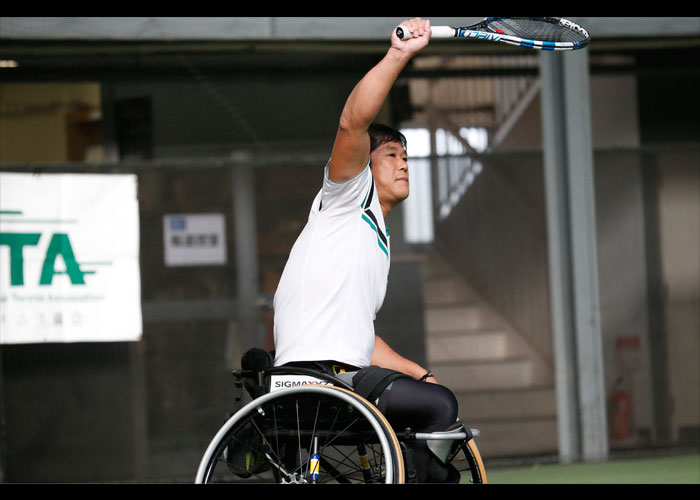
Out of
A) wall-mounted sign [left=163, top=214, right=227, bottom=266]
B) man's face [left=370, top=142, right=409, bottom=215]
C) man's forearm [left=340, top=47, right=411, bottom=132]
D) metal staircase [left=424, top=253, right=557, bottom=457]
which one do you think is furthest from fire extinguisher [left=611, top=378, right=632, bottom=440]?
man's forearm [left=340, top=47, right=411, bottom=132]

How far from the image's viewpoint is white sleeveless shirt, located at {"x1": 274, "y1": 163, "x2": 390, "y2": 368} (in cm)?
287

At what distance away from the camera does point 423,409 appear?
2.76 m

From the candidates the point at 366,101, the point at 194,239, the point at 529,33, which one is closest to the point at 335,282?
the point at 366,101

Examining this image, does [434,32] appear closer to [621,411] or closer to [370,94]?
[370,94]

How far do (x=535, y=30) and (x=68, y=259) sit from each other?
3.66 m

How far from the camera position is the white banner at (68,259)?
5.81 meters

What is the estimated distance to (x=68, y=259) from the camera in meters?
5.84

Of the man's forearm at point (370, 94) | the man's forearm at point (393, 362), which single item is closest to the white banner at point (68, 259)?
the man's forearm at point (393, 362)

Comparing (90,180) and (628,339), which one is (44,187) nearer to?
(90,180)

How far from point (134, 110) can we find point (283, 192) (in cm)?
115

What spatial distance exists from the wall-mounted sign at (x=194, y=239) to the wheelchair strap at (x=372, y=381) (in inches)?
132

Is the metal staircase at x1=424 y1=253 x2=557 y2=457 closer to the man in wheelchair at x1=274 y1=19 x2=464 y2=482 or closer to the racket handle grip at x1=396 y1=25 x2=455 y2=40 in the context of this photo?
the man in wheelchair at x1=274 y1=19 x2=464 y2=482

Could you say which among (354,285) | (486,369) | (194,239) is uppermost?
(194,239)

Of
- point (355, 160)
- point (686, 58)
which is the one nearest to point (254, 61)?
point (686, 58)
